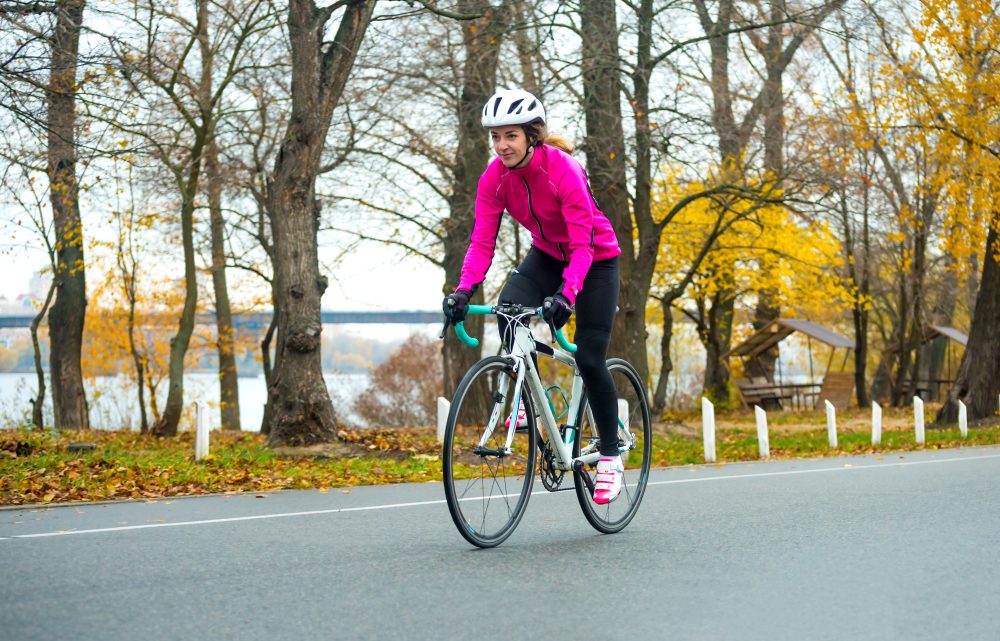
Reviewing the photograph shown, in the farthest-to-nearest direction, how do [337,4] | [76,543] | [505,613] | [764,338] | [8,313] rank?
[8,313] → [764,338] → [337,4] → [76,543] → [505,613]

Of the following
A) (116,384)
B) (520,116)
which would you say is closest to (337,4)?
(520,116)

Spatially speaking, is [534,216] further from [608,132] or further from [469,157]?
[469,157]

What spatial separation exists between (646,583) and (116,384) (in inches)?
1652

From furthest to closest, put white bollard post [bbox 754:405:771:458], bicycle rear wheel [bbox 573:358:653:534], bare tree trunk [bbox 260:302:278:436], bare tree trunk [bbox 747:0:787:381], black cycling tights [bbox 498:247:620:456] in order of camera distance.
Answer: bare tree trunk [bbox 260:302:278:436] < bare tree trunk [bbox 747:0:787:381] < white bollard post [bbox 754:405:771:458] < bicycle rear wheel [bbox 573:358:653:534] < black cycling tights [bbox 498:247:620:456]

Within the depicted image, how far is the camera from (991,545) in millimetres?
5746

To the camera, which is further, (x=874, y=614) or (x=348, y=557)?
(x=348, y=557)

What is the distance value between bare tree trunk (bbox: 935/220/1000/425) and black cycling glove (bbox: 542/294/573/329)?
18848 mm

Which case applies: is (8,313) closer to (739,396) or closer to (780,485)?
(739,396)

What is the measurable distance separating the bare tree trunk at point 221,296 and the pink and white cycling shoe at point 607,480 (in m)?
17.0

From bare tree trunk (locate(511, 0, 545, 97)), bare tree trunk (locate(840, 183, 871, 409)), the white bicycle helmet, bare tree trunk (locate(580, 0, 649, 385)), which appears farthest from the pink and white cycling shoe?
bare tree trunk (locate(840, 183, 871, 409))

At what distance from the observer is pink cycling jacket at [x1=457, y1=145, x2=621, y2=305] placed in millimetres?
5500

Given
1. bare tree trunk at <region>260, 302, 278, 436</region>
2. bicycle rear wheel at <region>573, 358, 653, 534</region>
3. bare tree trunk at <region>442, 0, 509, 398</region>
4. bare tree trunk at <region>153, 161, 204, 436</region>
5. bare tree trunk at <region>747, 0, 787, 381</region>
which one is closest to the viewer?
bicycle rear wheel at <region>573, 358, 653, 534</region>

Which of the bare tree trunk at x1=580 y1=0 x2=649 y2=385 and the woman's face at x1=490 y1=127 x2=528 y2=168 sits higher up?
the bare tree trunk at x1=580 y1=0 x2=649 y2=385

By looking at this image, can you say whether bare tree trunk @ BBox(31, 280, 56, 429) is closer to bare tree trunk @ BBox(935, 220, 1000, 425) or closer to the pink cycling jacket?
the pink cycling jacket
